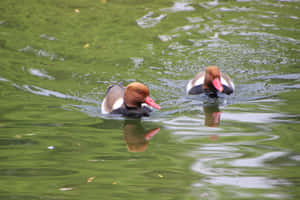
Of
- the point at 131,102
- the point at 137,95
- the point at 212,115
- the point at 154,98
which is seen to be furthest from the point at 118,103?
the point at 212,115

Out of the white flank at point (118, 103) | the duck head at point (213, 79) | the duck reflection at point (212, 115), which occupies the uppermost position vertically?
the duck head at point (213, 79)

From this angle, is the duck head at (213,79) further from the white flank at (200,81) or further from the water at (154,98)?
the water at (154,98)

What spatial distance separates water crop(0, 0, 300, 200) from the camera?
15.5ft

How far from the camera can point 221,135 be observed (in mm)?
6859

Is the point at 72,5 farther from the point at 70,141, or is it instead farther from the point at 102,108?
the point at 70,141

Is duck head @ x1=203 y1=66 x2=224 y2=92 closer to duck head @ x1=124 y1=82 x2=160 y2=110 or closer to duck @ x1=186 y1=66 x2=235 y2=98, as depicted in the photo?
duck @ x1=186 y1=66 x2=235 y2=98

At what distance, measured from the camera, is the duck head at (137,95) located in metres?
8.22

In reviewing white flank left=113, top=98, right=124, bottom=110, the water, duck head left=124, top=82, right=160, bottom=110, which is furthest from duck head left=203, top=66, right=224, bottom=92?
white flank left=113, top=98, right=124, bottom=110

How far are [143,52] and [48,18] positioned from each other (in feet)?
13.8

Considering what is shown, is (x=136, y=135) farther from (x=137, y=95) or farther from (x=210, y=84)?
(x=210, y=84)

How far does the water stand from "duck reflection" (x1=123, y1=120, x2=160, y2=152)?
0.07ft

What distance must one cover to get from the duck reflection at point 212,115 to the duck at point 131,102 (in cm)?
99

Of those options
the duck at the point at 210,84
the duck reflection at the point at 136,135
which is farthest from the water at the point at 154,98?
the duck at the point at 210,84

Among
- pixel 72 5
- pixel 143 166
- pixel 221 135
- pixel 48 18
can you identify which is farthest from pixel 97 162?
pixel 72 5
